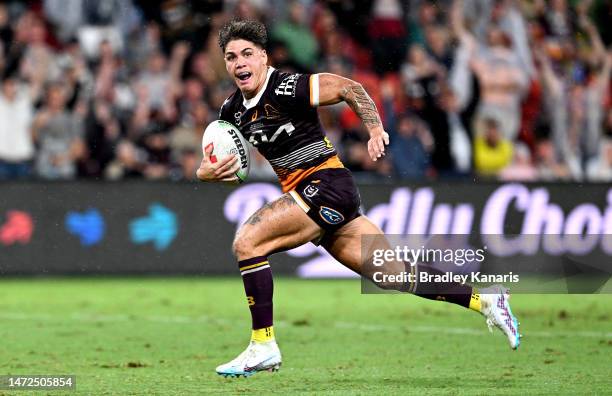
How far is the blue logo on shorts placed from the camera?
27.0 ft

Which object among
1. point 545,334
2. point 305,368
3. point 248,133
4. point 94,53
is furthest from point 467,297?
point 94,53

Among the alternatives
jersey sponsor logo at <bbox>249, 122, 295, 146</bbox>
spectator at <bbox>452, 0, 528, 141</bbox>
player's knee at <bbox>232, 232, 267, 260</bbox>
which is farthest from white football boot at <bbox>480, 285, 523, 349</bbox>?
spectator at <bbox>452, 0, 528, 141</bbox>

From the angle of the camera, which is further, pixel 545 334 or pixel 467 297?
pixel 545 334

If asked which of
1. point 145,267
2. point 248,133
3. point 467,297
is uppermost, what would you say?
point 248,133

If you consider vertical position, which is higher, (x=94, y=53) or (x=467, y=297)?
(x=94, y=53)

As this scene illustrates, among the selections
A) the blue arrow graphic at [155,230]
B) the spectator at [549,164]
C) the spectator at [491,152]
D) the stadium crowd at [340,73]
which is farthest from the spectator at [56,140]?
the spectator at [549,164]

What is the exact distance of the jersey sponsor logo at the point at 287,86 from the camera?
26.7 ft

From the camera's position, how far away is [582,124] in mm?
18656

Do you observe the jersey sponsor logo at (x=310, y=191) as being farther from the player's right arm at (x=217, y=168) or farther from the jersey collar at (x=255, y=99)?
the jersey collar at (x=255, y=99)

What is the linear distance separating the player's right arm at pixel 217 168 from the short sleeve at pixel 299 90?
0.58 metres

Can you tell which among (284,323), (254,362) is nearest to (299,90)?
(254,362)

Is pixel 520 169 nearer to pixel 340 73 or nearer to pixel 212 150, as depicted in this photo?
pixel 340 73

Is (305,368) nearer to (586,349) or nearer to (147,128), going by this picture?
(586,349)

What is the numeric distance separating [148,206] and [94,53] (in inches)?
135
